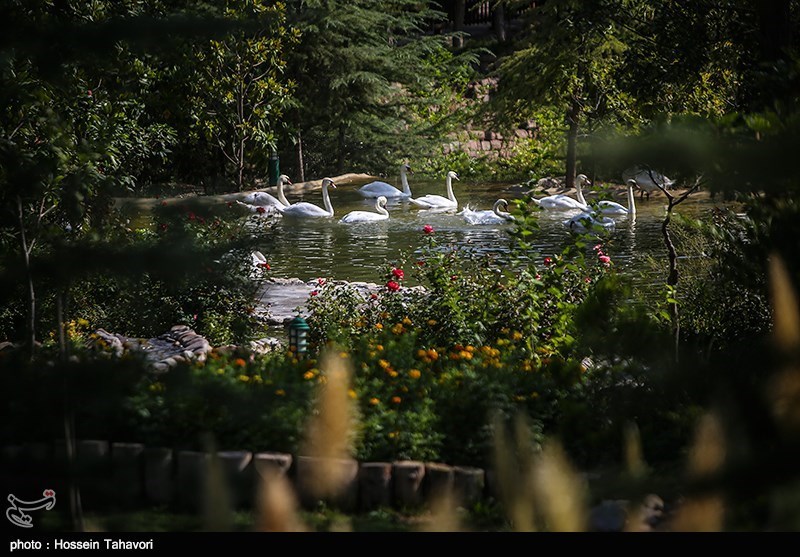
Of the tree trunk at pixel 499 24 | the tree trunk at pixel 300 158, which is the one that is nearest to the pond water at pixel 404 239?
the tree trunk at pixel 300 158

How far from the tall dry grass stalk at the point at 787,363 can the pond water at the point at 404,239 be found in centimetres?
885

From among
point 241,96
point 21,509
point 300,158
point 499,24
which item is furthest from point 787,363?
point 499,24

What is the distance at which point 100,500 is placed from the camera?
3.57ft

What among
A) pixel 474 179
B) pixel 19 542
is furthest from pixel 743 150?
pixel 474 179

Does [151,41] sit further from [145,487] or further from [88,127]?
[88,127]

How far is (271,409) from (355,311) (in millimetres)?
6456

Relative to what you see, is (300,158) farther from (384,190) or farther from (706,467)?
(706,467)

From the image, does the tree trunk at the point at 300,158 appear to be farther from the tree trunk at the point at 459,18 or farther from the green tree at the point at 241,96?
the tree trunk at the point at 459,18

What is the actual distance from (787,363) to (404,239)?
13421 mm

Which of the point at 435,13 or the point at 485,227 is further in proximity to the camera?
the point at 435,13

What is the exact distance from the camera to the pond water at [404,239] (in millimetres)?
11820

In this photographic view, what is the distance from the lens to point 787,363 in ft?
2.70

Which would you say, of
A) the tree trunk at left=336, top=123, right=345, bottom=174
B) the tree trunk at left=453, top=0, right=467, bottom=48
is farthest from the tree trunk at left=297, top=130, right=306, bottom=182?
the tree trunk at left=453, top=0, right=467, bottom=48

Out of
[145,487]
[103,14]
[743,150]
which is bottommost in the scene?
[145,487]
